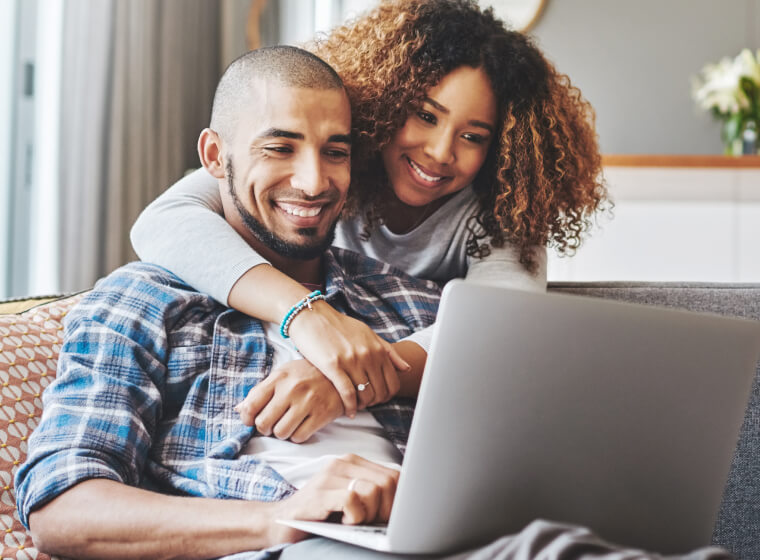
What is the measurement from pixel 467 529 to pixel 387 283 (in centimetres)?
69

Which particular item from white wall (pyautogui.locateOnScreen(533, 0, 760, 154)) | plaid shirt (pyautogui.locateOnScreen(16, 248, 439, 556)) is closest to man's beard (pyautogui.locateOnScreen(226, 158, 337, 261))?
plaid shirt (pyautogui.locateOnScreen(16, 248, 439, 556))

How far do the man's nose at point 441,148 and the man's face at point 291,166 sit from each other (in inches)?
9.6

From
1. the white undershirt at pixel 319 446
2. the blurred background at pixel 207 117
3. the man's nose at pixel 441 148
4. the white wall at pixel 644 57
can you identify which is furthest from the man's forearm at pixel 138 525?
the white wall at pixel 644 57

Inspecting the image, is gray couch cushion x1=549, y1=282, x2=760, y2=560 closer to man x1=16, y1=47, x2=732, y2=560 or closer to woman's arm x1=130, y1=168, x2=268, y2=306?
man x1=16, y1=47, x2=732, y2=560

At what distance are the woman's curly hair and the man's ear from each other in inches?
11.3

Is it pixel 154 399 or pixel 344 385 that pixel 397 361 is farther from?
pixel 154 399

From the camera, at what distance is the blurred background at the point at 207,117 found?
252cm

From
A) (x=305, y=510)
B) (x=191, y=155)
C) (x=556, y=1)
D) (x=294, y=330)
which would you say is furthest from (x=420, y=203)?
(x=556, y=1)

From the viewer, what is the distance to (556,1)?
350cm

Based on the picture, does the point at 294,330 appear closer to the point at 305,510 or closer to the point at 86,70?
the point at 305,510

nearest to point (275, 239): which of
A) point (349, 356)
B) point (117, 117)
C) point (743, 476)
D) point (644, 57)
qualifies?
point (349, 356)

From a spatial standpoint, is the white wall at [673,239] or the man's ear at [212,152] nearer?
the man's ear at [212,152]

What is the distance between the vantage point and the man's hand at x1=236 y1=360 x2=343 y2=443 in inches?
39.8

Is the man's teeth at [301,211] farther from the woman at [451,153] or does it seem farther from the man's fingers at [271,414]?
the man's fingers at [271,414]
